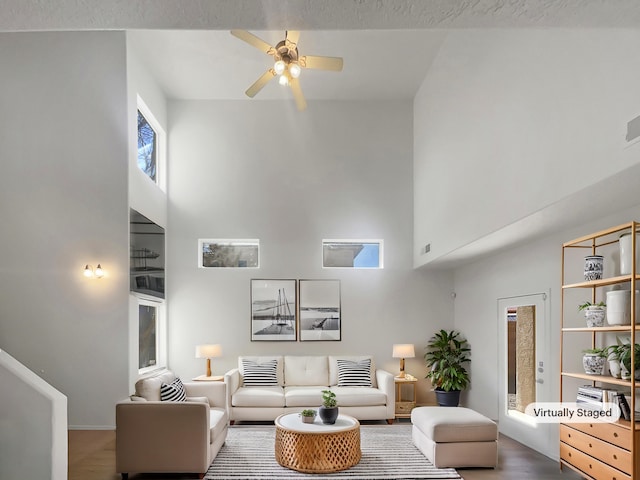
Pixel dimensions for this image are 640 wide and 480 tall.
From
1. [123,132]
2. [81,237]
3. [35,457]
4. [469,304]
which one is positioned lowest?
[35,457]

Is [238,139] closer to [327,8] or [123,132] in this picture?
[123,132]

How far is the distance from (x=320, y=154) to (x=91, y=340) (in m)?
4.07

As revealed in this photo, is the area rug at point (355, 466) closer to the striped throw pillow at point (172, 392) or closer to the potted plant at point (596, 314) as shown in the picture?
the striped throw pillow at point (172, 392)

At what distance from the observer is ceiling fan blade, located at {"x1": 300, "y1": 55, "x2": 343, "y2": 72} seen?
5891 millimetres

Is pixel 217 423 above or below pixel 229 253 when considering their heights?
below

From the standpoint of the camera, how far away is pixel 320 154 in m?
8.50

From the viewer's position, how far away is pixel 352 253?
854 centimetres

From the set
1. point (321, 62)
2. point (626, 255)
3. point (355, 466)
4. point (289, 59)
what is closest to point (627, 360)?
point (626, 255)

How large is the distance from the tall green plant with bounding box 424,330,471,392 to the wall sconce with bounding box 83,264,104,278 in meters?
4.53

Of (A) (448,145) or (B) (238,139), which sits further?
(B) (238,139)

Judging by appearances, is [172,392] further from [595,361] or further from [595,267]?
[595,267]

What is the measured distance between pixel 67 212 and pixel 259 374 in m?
3.16

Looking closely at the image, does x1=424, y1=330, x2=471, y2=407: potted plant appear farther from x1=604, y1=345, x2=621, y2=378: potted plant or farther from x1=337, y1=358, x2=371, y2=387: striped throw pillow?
x1=604, y1=345, x2=621, y2=378: potted plant

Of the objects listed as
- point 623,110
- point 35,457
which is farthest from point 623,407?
point 35,457
